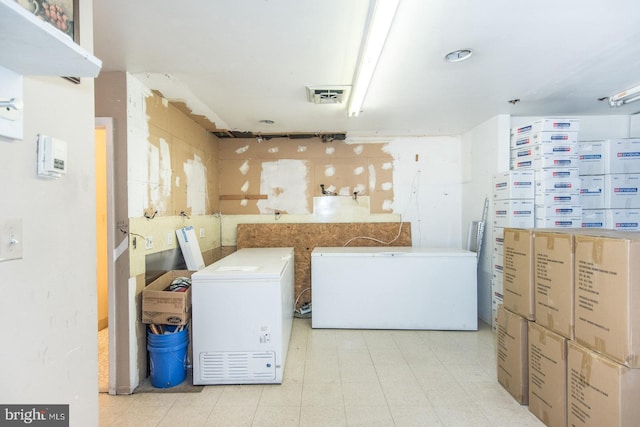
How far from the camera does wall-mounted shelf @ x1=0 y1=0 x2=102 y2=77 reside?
743 millimetres

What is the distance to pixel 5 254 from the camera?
987 millimetres

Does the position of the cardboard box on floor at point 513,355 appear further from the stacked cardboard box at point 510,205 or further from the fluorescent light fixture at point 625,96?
the fluorescent light fixture at point 625,96

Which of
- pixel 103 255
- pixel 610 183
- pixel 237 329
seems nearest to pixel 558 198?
pixel 610 183

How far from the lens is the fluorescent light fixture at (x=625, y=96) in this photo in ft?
8.47

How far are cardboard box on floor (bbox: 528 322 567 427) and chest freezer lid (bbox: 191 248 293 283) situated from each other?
1.73 m

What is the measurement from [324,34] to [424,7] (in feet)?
1.79

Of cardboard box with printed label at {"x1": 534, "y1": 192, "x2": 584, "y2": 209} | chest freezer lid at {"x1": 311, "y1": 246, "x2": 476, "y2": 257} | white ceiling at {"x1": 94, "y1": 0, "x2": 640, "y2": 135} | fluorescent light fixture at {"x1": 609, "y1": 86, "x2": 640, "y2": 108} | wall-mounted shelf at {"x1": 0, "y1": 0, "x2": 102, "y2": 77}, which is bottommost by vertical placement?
chest freezer lid at {"x1": 311, "y1": 246, "x2": 476, "y2": 257}

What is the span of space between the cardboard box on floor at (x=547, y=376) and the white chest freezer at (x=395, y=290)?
142 centimetres

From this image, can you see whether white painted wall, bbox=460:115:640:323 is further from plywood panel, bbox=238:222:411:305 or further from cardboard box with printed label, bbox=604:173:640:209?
plywood panel, bbox=238:222:411:305

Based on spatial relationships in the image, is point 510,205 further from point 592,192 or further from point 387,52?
point 387,52

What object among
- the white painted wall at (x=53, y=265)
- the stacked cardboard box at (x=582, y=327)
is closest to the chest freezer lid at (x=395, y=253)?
the stacked cardboard box at (x=582, y=327)

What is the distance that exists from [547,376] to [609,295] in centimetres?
67

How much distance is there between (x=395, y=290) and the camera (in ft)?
11.5

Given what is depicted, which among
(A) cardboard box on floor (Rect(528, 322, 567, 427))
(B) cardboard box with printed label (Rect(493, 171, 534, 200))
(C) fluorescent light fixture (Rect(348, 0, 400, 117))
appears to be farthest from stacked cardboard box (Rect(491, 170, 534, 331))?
(C) fluorescent light fixture (Rect(348, 0, 400, 117))
